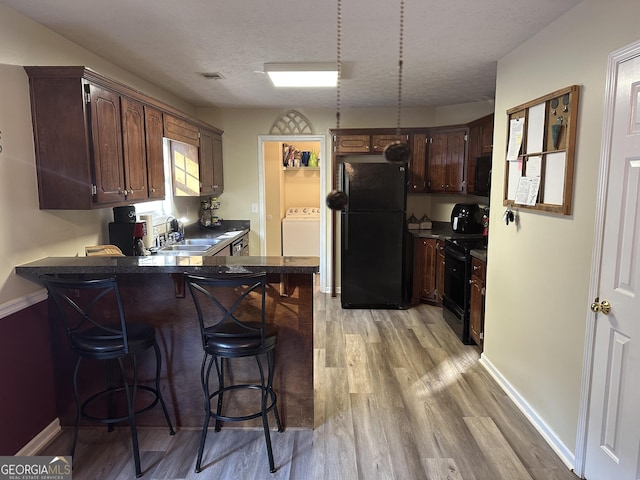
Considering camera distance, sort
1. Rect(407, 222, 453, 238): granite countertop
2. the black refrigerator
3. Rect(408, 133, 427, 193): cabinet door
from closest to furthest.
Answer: the black refrigerator, Rect(407, 222, 453, 238): granite countertop, Rect(408, 133, 427, 193): cabinet door

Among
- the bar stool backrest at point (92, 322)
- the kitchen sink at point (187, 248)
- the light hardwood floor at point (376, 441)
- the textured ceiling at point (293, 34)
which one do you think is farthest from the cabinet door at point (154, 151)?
the light hardwood floor at point (376, 441)

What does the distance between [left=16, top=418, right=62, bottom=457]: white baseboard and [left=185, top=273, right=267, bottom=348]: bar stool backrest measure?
1.10m

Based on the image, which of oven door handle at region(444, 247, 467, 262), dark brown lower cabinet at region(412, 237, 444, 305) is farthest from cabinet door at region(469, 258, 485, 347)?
dark brown lower cabinet at region(412, 237, 444, 305)

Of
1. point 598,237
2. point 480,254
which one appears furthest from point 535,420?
point 480,254

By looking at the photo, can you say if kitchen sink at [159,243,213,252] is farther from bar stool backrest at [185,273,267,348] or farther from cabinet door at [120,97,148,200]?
bar stool backrest at [185,273,267,348]

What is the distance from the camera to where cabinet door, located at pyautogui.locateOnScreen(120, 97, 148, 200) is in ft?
9.33

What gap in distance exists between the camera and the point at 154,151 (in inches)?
132

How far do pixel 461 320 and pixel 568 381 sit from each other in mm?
1738

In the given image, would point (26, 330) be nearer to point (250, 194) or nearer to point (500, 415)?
point (500, 415)

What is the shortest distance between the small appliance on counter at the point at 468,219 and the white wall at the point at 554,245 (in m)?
1.39

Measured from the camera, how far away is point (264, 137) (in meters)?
5.39

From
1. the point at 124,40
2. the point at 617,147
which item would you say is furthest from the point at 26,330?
the point at 617,147

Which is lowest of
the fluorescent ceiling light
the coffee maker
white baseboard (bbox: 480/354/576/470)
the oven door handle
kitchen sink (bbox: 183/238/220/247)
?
white baseboard (bbox: 480/354/576/470)

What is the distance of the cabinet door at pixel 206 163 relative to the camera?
4.48 m
